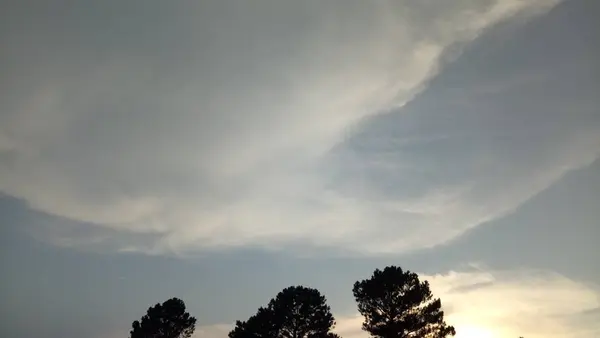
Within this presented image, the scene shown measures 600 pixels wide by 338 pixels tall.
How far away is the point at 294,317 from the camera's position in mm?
51312

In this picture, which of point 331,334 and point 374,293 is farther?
point 331,334

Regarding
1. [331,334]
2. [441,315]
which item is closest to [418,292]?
[441,315]

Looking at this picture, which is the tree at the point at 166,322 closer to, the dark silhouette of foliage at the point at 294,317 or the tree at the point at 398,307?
the dark silhouette of foliage at the point at 294,317

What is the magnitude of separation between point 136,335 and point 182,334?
6.02 metres

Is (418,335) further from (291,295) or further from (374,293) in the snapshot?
(291,295)

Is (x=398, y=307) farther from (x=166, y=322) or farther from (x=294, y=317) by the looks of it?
(x=166, y=322)

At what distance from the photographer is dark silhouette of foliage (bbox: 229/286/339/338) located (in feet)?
166

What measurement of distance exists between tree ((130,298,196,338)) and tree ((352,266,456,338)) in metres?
25.4

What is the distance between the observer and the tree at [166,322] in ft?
193

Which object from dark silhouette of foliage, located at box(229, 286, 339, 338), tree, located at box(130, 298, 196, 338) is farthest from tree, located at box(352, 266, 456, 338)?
tree, located at box(130, 298, 196, 338)

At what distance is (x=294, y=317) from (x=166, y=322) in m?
18.7

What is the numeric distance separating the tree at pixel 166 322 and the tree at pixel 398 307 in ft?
83.3

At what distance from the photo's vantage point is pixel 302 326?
50.8 metres

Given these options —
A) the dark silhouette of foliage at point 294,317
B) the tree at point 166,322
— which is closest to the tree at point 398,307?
the dark silhouette of foliage at point 294,317
